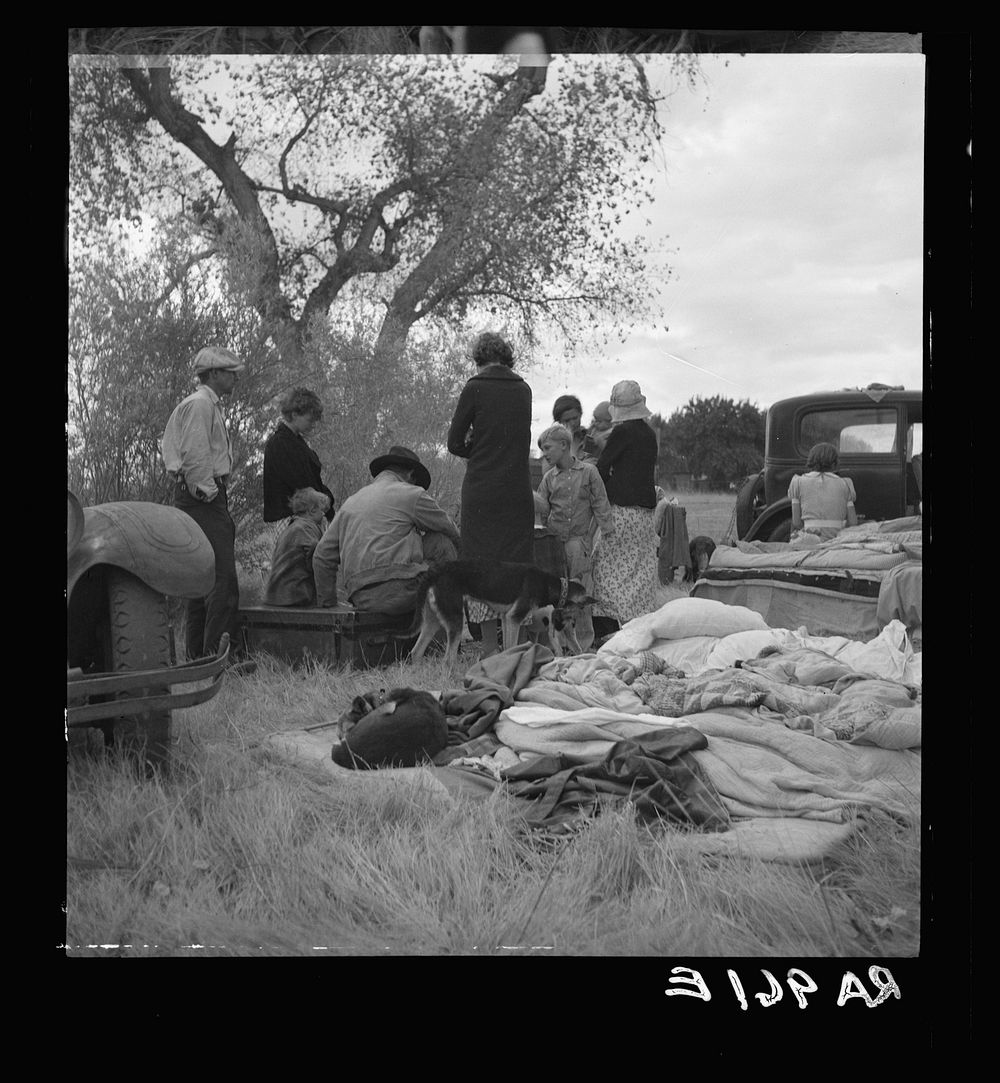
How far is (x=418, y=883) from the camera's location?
8.95ft

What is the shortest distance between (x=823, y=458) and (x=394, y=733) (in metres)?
2.82

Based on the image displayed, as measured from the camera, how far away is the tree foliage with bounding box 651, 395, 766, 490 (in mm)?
3555

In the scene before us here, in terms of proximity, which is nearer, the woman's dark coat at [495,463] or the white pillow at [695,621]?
the woman's dark coat at [495,463]

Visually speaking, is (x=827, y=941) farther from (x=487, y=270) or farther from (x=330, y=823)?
(x=487, y=270)

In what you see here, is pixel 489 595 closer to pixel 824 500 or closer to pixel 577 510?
pixel 577 510

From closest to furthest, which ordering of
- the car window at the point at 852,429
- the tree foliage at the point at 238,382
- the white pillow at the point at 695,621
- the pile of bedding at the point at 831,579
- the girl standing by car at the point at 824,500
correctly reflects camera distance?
the tree foliage at the point at 238,382 → the car window at the point at 852,429 → the white pillow at the point at 695,621 → the pile of bedding at the point at 831,579 → the girl standing by car at the point at 824,500

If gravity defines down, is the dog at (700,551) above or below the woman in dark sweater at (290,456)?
below

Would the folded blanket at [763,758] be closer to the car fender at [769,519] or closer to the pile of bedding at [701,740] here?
the pile of bedding at [701,740]

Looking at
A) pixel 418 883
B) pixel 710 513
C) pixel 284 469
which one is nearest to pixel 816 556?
pixel 710 513

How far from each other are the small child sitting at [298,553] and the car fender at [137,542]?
38cm

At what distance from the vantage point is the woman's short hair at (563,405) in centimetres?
338

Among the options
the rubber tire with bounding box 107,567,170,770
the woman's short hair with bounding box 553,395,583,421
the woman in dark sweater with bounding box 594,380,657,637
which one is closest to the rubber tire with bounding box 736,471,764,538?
the woman in dark sweater with bounding box 594,380,657,637

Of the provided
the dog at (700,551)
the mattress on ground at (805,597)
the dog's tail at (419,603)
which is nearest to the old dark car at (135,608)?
the dog's tail at (419,603)
